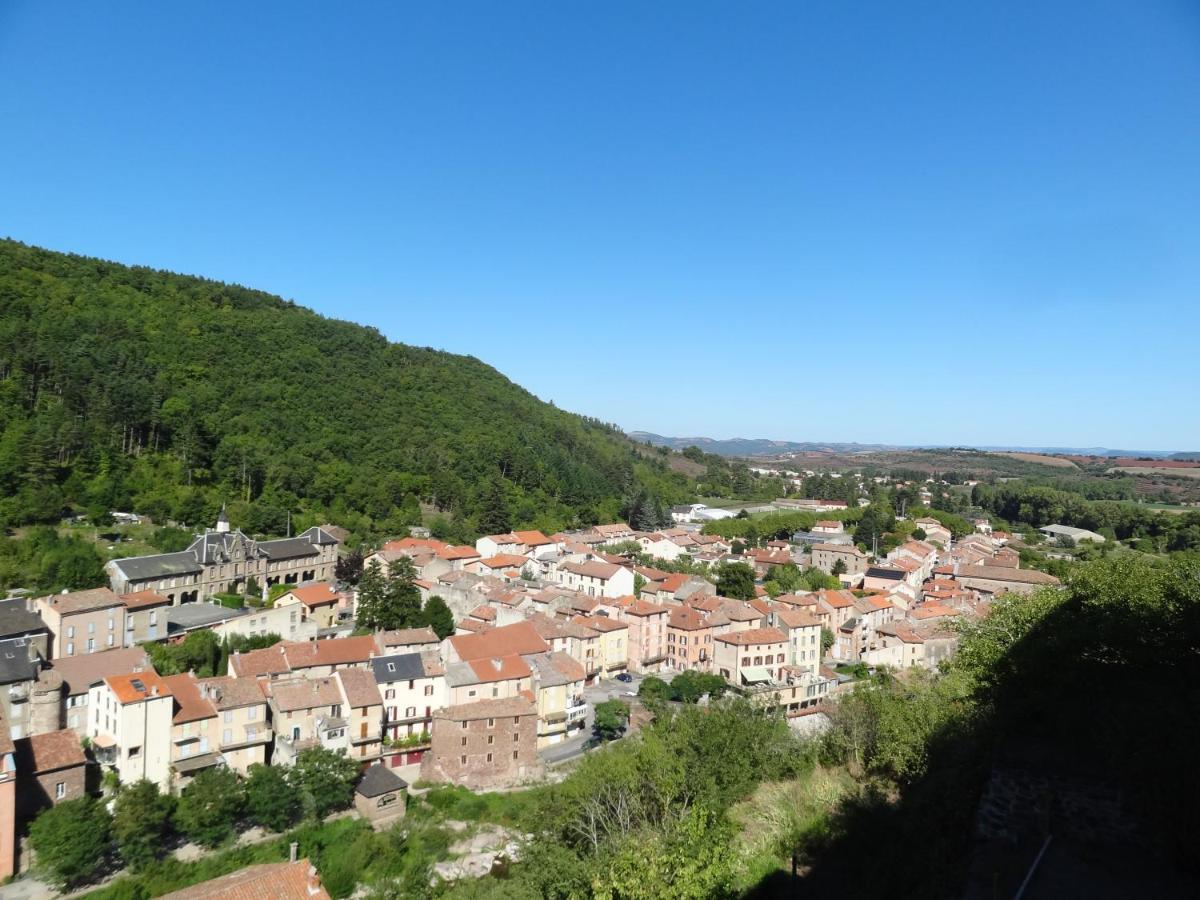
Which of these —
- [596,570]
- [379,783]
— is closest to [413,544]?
[596,570]

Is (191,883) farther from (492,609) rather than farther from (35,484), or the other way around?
(35,484)

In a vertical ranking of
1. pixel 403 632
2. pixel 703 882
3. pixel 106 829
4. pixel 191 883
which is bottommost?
pixel 191 883

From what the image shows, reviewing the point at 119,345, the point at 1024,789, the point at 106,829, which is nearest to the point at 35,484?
the point at 119,345

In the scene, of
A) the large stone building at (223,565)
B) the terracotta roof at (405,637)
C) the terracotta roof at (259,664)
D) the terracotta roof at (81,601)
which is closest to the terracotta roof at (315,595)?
the large stone building at (223,565)

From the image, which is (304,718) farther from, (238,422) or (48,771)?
(238,422)

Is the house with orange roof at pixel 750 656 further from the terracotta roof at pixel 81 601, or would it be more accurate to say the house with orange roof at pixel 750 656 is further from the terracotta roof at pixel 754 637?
the terracotta roof at pixel 81 601
